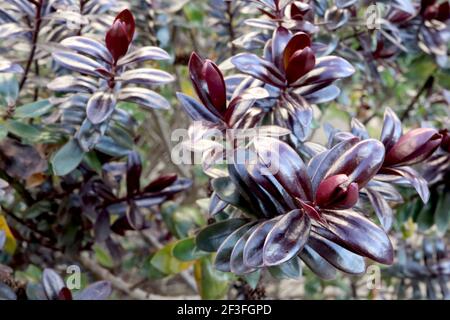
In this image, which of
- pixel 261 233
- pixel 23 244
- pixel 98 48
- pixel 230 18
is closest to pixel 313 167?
pixel 261 233

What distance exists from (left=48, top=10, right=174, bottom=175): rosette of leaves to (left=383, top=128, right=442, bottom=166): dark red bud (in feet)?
1.01

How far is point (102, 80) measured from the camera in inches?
32.3

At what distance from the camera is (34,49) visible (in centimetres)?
92

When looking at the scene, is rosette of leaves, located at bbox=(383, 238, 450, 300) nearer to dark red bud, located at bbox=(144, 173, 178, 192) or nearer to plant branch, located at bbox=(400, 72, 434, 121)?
plant branch, located at bbox=(400, 72, 434, 121)

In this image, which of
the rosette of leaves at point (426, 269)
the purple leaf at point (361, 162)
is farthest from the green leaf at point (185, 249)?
the rosette of leaves at point (426, 269)

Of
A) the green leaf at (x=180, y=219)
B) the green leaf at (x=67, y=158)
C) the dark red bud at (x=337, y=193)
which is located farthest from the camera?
the green leaf at (x=180, y=219)

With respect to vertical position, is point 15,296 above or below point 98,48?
below

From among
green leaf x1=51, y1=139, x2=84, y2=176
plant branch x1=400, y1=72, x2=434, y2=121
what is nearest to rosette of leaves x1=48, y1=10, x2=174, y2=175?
green leaf x1=51, y1=139, x2=84, y2=176

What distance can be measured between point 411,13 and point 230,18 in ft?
1.19

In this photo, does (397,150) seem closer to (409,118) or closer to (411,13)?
(411,13)

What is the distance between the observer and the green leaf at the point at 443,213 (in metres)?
0.99

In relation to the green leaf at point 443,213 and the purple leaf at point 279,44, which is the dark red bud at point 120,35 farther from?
the green leaf at point 443,213

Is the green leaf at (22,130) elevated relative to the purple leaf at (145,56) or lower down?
lower down

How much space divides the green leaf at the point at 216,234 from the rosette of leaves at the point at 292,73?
0.49 ft
